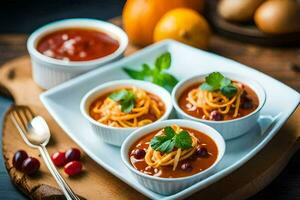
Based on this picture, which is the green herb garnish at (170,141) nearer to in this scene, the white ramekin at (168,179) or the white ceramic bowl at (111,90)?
the white ramekin at (168,179)

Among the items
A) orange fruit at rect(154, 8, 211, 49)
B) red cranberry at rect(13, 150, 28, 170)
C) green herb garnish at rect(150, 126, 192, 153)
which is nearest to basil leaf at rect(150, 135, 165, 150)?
green herb garnish at rect(150, 126, 192, 153)

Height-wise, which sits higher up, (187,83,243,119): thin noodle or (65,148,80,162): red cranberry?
(187,83,243,119): thin noodle

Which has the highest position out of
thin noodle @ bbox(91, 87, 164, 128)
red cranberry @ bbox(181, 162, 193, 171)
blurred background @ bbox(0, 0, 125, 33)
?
red cranberry @ bbox(181, 162, 193, 171)

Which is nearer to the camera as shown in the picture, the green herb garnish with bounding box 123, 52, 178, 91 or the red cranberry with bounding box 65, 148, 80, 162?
the red cranberry with bounding box 65, 148, 80, 162

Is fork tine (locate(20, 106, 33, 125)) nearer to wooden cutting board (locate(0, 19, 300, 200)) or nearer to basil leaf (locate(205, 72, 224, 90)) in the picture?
wooden cutting board (locate(0, 19, 300, 200))

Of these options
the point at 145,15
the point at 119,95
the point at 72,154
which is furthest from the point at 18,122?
the point at 145,15

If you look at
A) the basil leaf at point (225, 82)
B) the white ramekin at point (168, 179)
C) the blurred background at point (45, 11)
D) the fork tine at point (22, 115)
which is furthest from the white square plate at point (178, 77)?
the blurred background at point (45, 11)
